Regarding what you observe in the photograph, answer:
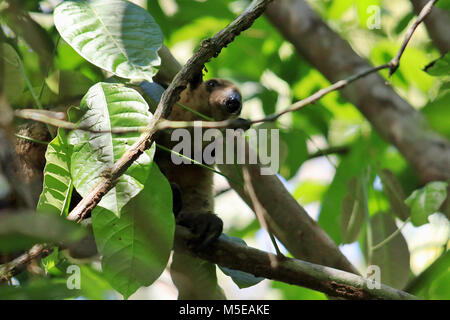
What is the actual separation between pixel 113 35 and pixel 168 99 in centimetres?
46

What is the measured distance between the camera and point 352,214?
9.87 feet

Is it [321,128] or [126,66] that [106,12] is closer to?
[126,66]

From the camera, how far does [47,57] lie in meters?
2.76

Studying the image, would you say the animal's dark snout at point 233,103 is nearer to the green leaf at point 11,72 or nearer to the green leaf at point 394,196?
the green leaf at point 394,196

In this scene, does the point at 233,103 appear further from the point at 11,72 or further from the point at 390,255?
the point at 11,72

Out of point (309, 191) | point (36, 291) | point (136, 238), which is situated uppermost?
point (36, 291)

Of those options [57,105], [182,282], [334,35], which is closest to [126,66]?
[57,105]

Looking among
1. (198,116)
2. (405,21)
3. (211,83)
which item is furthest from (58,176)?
(405,21)

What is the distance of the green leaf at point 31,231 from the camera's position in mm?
772

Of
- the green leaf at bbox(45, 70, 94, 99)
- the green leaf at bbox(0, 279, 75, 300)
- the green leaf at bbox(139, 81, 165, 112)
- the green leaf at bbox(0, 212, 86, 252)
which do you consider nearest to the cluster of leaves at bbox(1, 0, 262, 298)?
the green leaf at bbox(139, 81, 165, 112)

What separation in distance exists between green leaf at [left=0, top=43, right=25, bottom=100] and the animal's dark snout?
5.83 ft

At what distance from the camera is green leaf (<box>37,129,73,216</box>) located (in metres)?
1.79

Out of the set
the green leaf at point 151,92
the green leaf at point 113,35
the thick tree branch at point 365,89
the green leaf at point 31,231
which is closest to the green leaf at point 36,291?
the green leaf at point 31,231

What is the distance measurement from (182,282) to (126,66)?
169 cm
